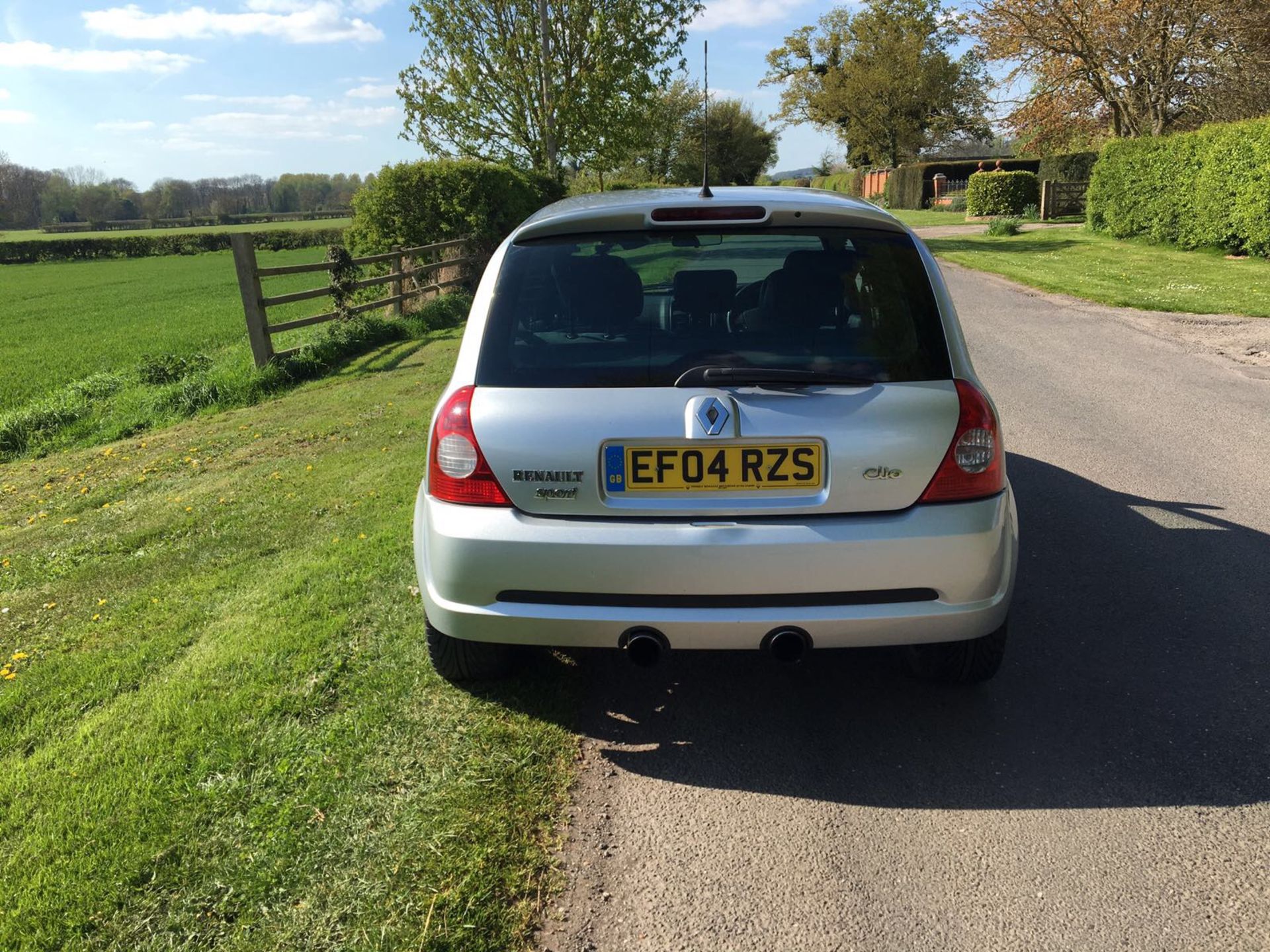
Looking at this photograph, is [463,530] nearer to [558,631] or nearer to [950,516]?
[558,631]

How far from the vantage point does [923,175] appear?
47.6 meters

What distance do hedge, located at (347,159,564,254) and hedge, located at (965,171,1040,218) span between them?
2228cm

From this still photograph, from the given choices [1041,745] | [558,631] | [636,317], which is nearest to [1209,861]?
[1041,745]

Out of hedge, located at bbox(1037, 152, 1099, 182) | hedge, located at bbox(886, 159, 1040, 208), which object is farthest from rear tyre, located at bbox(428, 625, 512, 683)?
hedge, located at bbox(886, 159, 1040, 208)

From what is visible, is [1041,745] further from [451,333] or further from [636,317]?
[451,333]

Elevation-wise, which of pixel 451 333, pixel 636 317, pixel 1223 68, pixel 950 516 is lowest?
pixel 451 333

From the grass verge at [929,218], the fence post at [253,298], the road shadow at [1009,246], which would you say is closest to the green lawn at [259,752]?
the fence post at [253,298]

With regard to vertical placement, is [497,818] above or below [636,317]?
below

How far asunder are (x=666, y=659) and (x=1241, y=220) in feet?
64.5

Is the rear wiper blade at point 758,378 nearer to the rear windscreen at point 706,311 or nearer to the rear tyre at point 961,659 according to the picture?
the rear windscreen at point 706,311

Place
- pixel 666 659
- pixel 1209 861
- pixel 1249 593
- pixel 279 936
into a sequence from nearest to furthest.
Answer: pixel 279 936 < pixel 1209 861 < pixel 666 659 < pixel 1249 593

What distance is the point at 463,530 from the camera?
302cm

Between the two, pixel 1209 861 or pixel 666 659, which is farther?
pixel 666 659

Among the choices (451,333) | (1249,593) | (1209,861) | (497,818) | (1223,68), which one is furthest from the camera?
(1223,68)
